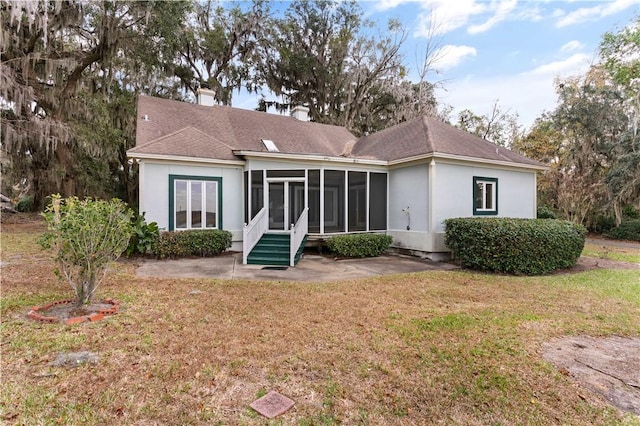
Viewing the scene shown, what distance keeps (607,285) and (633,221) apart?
1479 cm

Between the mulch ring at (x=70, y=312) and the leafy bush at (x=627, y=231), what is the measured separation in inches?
886

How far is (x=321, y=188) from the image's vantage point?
10414 millimetres

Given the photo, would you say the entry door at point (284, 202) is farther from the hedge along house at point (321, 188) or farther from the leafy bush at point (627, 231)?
the leafy bush at point (627, 231)

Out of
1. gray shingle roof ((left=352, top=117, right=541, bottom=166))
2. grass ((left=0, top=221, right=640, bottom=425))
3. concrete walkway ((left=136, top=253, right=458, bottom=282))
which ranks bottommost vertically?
grass ((left=0, top=221, right=640, bottom=425))

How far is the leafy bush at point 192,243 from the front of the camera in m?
9.39

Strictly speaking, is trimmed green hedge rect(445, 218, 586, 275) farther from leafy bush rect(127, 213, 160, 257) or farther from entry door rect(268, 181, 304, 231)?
leafy bush rect(127, 213, 160, 257)

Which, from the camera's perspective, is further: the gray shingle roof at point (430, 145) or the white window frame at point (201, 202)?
the gray shingle roof at point (430, 145)

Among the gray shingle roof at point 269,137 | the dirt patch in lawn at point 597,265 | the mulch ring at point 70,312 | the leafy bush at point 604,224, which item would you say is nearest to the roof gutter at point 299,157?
the gray shingle roof at point 269,137

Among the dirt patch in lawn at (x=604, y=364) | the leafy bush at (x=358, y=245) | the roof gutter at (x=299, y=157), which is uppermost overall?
the roof gutter at (x=299, y=157)

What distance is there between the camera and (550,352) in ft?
12.4

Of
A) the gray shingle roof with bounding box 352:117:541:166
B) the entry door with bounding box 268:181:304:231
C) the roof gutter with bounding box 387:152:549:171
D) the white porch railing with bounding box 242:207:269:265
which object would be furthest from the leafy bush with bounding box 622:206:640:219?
the white porch railing with bounding box 242:207:269:265

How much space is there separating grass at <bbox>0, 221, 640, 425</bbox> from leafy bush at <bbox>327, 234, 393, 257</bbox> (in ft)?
12.3

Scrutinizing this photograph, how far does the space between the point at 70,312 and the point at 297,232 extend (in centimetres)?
564

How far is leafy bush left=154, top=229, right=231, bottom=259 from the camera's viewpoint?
939 centimetres
